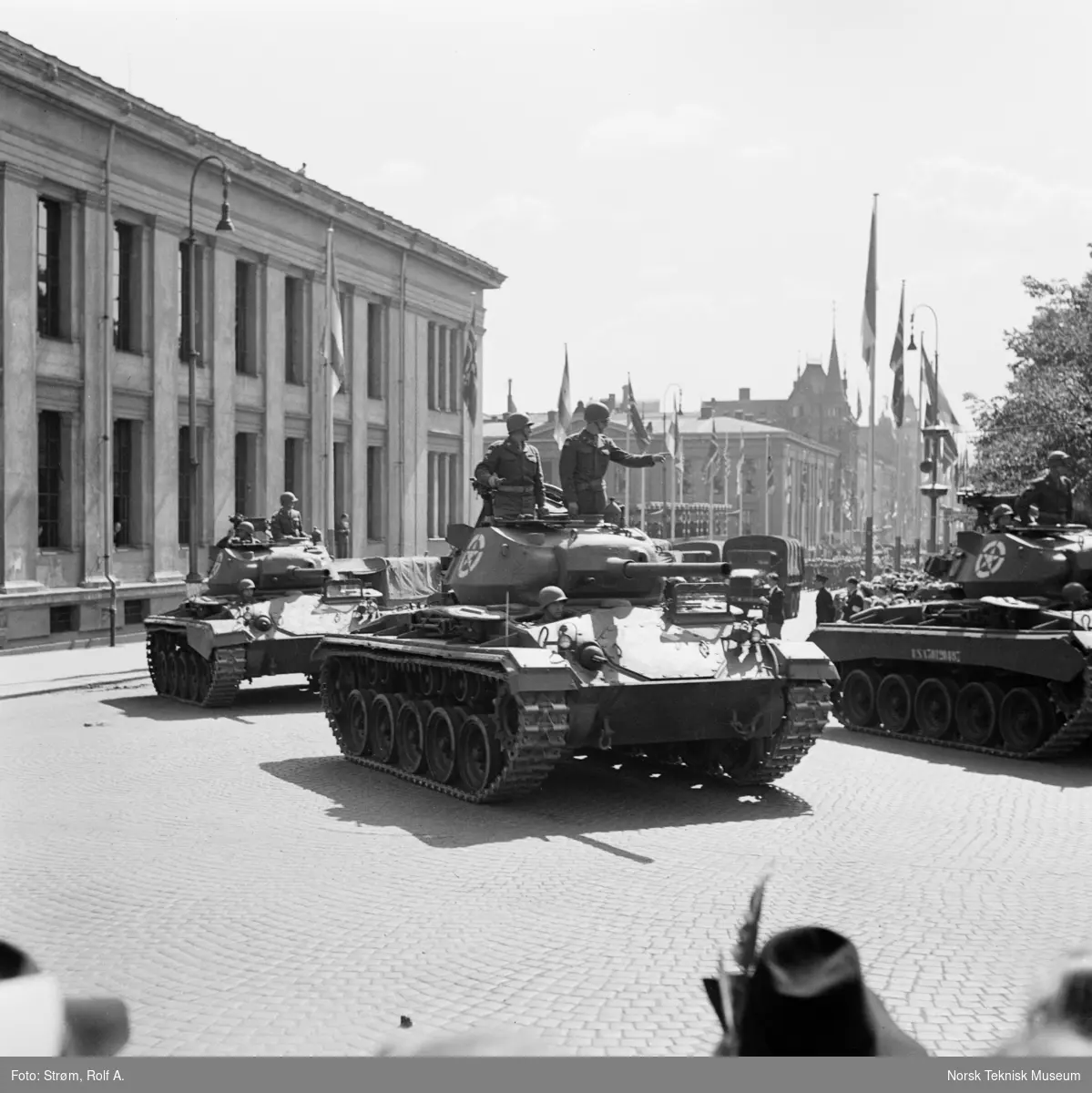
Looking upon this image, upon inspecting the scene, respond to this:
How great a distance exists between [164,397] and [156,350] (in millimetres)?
1036

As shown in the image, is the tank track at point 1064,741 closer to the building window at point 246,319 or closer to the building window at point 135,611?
the building window at point 135,611

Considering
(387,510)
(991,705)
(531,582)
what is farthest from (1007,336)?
(531,582)

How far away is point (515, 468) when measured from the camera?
13555 millimetres

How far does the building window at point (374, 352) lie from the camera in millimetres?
42031

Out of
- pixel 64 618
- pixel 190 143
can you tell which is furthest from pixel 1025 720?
pixel 190 143

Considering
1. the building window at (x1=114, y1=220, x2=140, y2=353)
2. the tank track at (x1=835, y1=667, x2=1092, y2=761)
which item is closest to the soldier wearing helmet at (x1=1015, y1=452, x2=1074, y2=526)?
the tank track at (x1=835, y1=667, x2=1092, y2=761)

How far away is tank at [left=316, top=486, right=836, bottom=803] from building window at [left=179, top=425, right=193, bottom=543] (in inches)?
801

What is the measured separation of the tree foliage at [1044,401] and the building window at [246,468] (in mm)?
17403

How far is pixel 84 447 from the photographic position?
29.2 meters

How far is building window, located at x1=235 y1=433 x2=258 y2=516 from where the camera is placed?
36.0 m

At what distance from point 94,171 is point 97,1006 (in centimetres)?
2912

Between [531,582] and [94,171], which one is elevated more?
[94,171]

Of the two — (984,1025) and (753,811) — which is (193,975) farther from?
(753,811)

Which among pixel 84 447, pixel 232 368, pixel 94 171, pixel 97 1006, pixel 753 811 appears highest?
pixel 94 171
